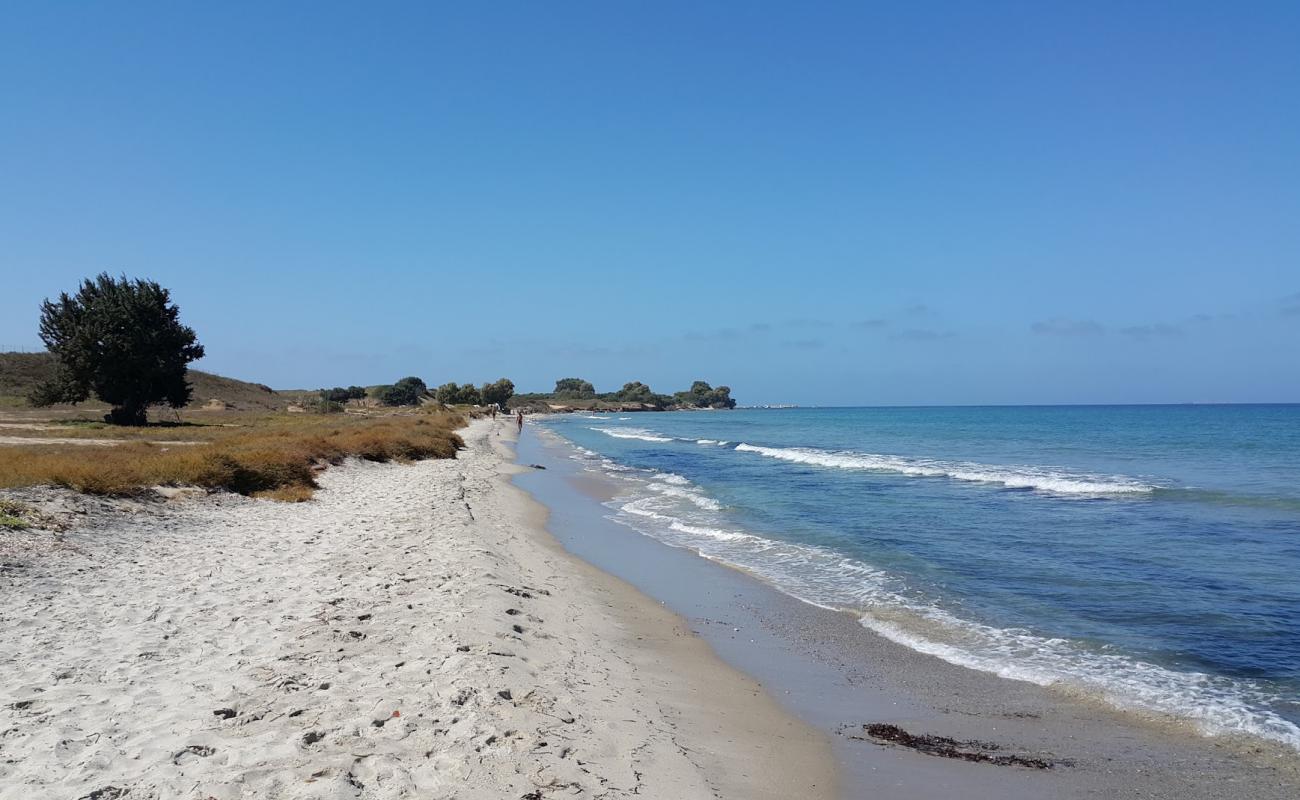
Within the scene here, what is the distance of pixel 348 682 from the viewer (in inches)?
250

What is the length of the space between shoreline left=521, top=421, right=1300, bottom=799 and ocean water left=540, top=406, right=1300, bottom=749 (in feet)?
1.69

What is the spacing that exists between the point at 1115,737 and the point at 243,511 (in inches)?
613

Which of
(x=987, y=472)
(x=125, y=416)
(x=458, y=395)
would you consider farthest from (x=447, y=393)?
(x=987, y=472)

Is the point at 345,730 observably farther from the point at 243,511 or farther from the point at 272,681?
the point at 243,511

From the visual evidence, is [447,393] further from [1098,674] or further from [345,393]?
[1098,674]

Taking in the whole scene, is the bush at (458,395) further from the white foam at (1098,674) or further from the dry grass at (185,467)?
the white foam at (1098,674)

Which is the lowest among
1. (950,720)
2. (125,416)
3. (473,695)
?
(950,720)

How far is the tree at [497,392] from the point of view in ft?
488

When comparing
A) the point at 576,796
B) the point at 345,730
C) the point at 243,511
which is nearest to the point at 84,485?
the point at 243,511

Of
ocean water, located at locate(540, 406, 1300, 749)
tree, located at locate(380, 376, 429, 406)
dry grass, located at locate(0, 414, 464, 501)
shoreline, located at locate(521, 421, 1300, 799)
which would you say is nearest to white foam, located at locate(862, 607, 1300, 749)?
ocean water, located at locate(540, 406, 1300, 749)

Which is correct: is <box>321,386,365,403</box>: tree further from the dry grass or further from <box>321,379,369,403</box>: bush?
the dry grass

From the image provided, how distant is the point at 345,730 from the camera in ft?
17.6

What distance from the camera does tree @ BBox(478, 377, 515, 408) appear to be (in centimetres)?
14862

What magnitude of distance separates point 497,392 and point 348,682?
5782 inches
